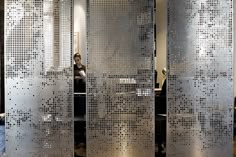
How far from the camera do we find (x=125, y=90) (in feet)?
14.7

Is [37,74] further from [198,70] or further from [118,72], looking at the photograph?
[198,70]

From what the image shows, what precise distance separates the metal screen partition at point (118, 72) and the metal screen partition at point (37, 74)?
0.97 ft

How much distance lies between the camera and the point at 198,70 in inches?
179

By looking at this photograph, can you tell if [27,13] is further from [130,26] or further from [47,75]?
[130,26]

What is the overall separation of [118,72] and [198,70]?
3.42 feet

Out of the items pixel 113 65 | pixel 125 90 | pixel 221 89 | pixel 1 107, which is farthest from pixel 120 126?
pixel 1 107

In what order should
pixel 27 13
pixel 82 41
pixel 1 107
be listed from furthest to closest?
pixel 82 41 → pixel 1 107 → pixel 27 13

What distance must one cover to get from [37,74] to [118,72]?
1034mm

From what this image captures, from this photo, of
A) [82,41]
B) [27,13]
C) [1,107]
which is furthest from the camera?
[82,41]

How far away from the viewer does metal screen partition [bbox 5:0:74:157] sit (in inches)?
174

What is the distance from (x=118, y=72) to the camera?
14.7 feet

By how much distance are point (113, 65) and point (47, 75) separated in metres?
0.85

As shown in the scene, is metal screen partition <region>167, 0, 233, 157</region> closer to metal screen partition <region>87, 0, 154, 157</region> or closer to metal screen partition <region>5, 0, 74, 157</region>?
metal screen partition <region>87, 0, 154, 157</region>

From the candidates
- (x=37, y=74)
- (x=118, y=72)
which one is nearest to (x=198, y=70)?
(x=118, y=72)
